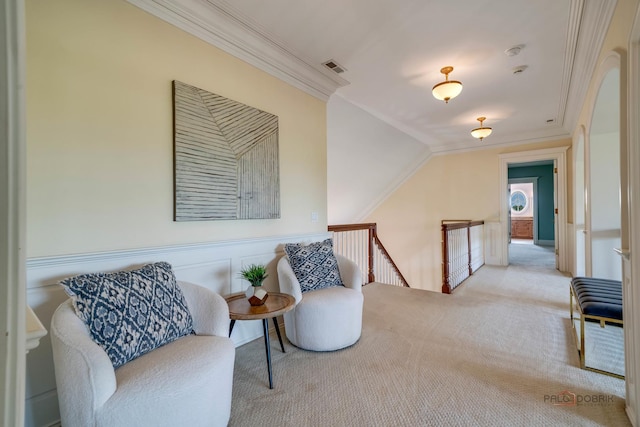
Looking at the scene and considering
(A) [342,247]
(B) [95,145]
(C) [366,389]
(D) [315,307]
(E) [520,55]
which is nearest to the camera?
(B) [95,145]

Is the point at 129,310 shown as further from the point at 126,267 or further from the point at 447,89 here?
the point at 447,89

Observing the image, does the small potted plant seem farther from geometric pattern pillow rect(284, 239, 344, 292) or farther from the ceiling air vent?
the ceiling air vent

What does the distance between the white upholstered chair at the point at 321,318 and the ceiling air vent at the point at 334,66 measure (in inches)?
85.5

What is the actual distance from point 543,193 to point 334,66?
9.64 metres

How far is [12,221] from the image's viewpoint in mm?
509

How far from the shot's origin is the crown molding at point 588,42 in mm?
2197

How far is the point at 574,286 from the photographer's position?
2615mm

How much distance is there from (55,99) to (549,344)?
401 centimetres

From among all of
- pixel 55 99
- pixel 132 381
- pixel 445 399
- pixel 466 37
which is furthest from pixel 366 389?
pixel 466 37

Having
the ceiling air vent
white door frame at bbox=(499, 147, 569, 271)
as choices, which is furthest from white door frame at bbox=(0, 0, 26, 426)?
white door frame at bbox=(499, 147, 569, 271)

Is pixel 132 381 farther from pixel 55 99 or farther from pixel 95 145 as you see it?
pixel 55 99

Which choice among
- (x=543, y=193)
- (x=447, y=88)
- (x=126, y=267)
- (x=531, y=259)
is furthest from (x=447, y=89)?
(x=543, y=193)

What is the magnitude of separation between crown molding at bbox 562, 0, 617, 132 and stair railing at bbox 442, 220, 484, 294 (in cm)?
223

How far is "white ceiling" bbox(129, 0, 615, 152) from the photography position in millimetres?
2258
